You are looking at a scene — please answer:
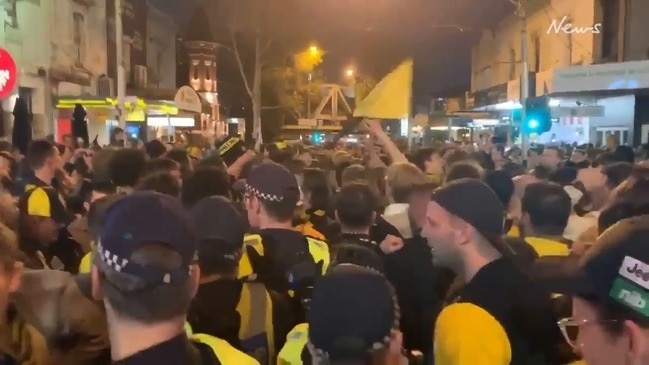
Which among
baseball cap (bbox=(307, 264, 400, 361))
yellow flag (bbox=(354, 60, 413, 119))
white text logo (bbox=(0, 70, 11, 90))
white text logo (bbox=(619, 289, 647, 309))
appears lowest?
baseball cap (bbox=(307, 264, 400, 361))

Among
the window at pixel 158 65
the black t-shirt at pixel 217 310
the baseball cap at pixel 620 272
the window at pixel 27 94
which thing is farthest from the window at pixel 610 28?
the baseball cap at pixel 620 272

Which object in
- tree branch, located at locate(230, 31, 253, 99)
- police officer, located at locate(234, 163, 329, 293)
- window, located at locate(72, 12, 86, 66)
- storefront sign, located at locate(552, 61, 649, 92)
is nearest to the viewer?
police officer, located at locate(234, 163, 329, 293)

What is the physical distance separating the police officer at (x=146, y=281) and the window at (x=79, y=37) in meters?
30.2

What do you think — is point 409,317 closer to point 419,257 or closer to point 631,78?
point 419,257

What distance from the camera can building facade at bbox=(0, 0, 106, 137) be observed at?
993 inches

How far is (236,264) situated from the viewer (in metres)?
4.02

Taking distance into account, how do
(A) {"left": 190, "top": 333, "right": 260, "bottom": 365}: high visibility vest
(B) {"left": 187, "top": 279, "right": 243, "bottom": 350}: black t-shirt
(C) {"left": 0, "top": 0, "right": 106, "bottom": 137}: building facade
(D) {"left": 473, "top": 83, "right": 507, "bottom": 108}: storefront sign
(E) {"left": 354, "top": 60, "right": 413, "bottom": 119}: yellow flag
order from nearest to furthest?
1. (A) {"left": 190, "top": 333, "right": 260, "bottom": 365}: high visibility vest
2. (B) {"left": 187, "top": 279, "right": 243, "bottom": 350}: black t-shirt
3. (E) {"left": 354, "top": 60, "right": 413, "bottom": 119}: yellow flag
4. (C) {"left": 0, "top": 0, "right": 106, "bottom": 137}: building facade
5. (D) {"left": 473, "top": 83, "right": 507, "bottom": 108}: storefront sign

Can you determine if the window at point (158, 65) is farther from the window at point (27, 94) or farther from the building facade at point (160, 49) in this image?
the window at point (27, 94)

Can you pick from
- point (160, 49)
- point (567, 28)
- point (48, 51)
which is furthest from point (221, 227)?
point (160, 49)

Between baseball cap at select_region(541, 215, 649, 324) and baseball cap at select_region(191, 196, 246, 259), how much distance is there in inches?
78.6

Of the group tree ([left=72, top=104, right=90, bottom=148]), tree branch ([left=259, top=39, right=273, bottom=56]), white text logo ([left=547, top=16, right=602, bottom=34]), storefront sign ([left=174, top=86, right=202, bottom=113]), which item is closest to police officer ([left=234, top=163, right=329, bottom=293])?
tree ([left=72, top=104, right=90, bottom=148])

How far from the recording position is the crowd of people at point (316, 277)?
8.65 feet

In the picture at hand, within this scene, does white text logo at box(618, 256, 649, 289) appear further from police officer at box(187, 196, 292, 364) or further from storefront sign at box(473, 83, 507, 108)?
storefront sign at box(473, 83, 507, 108)

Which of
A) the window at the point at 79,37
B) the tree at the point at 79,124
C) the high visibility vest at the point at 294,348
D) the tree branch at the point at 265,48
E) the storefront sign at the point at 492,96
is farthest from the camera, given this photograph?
the tree branch at the point at 265,48
